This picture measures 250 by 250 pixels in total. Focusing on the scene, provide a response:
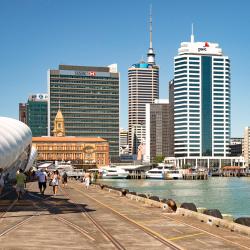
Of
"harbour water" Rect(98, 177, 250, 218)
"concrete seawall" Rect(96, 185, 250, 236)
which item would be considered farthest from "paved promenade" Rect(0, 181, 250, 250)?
"harbour water" Rect(98, 177, 250, 218)

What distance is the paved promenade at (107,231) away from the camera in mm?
17594

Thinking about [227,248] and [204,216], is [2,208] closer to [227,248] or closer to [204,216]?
[204,216]

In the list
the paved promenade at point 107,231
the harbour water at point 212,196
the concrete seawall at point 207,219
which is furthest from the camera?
the harbour water at point 212,196

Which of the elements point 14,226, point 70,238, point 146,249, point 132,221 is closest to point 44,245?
point 70,238

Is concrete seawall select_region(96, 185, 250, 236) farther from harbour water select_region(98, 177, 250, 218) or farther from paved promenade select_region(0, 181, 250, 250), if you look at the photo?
harbour water select_region(98, 177, 250, 218)

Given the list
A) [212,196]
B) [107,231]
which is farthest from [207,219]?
[212,196]

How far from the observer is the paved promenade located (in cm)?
1759

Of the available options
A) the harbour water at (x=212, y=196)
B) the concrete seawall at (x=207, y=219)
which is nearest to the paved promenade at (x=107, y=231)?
the concrete seawall at (x=207, y=219)

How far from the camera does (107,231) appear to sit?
21.0m

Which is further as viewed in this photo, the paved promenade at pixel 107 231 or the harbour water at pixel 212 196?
the harbour water at pixel 212 196

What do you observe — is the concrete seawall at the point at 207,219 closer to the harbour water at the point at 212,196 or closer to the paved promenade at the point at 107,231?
the paved promenade at the point at 107,231

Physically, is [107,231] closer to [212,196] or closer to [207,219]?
[207,219]

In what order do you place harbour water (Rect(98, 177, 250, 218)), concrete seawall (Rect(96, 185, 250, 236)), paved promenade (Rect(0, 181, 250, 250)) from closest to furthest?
paved promenade (Rect(0, 181, 250, 250)), concrete seawall (Rect(96, 185, 250, 236)), harbour water (Rect(98, 177, 250, 218))

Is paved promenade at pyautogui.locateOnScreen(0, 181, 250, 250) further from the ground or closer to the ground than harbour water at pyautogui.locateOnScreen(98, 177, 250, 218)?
further from the ground
